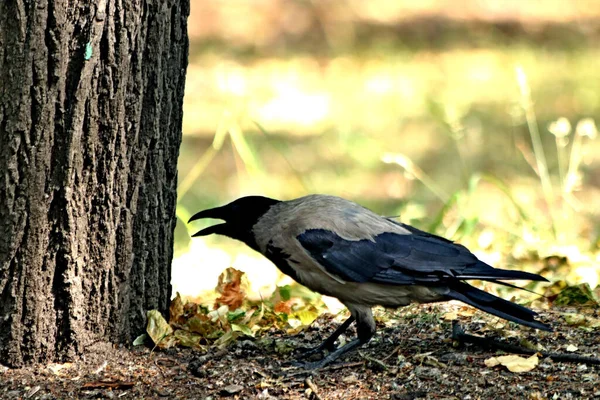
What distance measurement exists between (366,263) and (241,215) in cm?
73

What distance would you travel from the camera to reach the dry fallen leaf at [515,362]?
13.4 feet

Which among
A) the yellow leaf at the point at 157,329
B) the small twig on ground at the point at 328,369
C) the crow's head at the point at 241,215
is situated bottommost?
the small twig on ground at the point at 328,369

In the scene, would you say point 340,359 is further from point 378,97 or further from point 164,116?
point 378,97

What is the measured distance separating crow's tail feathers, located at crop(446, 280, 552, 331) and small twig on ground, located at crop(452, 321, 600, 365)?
132 mm

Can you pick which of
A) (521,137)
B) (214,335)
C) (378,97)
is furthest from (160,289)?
(378,97)

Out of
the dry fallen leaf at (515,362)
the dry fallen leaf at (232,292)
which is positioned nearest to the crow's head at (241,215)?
the dry fallen leaf at (232,292)

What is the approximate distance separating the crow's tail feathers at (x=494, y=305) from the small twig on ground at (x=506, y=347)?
132mm

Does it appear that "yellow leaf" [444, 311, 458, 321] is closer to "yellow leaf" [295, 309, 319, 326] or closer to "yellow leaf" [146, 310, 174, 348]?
"yellow leaf" [295, 309, 319, 326]

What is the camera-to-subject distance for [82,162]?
4.04 meters

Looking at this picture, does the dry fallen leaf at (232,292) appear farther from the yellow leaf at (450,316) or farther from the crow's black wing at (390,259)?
the yellow leaf at (450,316)

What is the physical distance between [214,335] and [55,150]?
1214 mm

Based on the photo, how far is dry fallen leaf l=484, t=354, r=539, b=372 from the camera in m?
4.08

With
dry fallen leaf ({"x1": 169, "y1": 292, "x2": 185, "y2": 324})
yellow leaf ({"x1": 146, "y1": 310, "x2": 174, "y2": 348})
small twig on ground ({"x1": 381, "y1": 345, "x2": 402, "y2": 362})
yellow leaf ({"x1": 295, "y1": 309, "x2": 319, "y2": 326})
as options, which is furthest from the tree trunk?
small twig on ground ({"x1": 381, "y1": 345, "x2": 402, "y2": 362})

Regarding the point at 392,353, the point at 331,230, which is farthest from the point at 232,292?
the point at 392,353
